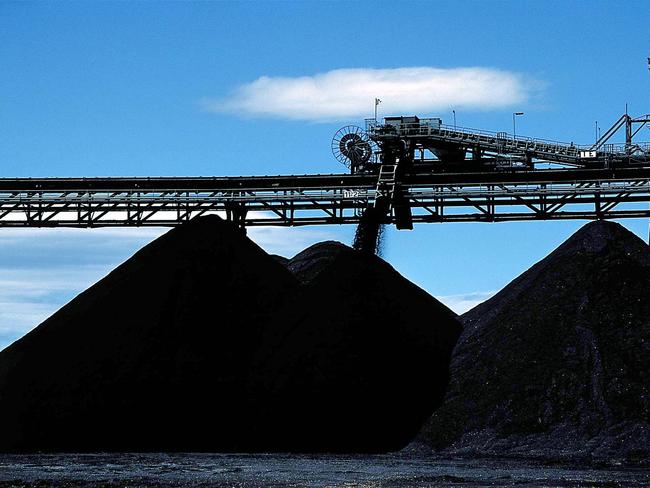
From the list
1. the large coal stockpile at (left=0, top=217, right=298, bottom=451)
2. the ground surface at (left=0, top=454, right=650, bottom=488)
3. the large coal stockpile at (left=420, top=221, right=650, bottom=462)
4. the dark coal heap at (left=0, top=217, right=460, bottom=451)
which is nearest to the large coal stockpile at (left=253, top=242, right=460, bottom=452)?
the dark coal heap at (left=0, top=217, right=460, bottom=451)

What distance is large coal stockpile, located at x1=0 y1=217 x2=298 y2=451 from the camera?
94.7ft

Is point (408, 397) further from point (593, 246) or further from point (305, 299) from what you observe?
point (593, 246)

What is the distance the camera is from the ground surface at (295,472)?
66.2ft

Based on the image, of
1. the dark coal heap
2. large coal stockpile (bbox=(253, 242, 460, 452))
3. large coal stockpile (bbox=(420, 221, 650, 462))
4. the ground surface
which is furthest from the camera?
the dark coal heap

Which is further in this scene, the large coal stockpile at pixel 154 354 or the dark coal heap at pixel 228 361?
the large coal stockpile at pixel 154 354

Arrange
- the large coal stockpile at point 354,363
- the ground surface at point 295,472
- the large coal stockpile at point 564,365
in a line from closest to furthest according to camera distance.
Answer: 1. the ground surface at point 295,472
2. the large coal stockpile at point 564,365
3. the large coal stockpile at point 354,363

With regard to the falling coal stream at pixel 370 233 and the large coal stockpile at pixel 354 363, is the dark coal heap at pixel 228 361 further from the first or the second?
the falling coal stream at pixel 370 233

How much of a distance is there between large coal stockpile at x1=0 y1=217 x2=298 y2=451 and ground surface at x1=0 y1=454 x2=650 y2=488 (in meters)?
2.36

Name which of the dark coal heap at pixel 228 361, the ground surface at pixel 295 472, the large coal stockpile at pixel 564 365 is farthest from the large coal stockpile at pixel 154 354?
the large coal stockpile at pixel 564 365

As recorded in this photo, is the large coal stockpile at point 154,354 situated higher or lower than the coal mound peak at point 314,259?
lower

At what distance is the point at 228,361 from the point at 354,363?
4.13 m

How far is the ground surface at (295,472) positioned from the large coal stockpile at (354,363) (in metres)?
1.74

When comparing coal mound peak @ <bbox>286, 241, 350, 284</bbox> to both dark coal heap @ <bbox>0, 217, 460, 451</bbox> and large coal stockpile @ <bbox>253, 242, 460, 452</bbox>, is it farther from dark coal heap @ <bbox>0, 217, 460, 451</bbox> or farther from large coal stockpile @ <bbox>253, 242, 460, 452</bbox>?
large coal stockpile @ <bbox>253, 242, 460, 452</bbox>

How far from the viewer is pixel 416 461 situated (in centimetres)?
2453
